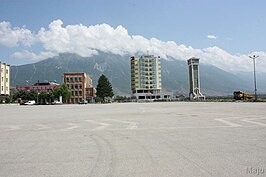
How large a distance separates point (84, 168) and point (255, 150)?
4.68 metres

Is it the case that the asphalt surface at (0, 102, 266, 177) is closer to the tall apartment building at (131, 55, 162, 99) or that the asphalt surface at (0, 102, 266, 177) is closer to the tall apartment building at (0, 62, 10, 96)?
the tall apartment building at (0, 62, 10, 96)

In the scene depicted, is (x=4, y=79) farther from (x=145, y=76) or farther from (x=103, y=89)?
(x=145, y=76)

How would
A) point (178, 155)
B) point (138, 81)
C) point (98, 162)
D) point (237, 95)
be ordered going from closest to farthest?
1. point (98, 162)
2. point (178, 155)
3. point (237, 95)
4. point (138, 81)

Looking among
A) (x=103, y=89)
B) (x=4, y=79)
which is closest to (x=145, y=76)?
(x=103, y=89)

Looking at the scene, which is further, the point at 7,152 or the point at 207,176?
→ the point at 7,152

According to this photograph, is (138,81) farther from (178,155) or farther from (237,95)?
(178,155)

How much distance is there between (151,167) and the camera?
6.15 metres

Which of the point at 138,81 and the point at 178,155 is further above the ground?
the point at 138,81

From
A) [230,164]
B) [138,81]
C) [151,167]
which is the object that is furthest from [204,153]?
[138,81]

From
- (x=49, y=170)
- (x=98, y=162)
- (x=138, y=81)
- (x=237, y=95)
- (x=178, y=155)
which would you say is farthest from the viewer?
(x=138, y=81)

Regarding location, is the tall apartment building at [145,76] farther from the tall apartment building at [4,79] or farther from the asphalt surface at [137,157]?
the asphalt surface at [137,157]

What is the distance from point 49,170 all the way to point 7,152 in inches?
106

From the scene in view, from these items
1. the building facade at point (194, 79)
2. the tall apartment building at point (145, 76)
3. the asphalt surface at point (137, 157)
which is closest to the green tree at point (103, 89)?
the tall apartment building at point (145, 76)

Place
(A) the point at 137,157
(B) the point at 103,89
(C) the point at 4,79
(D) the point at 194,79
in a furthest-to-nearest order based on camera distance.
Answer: (D) the point at 194,79 → (B) the point at 103,89 → (C) the point at 4,79 → (A) the point at 137,157
